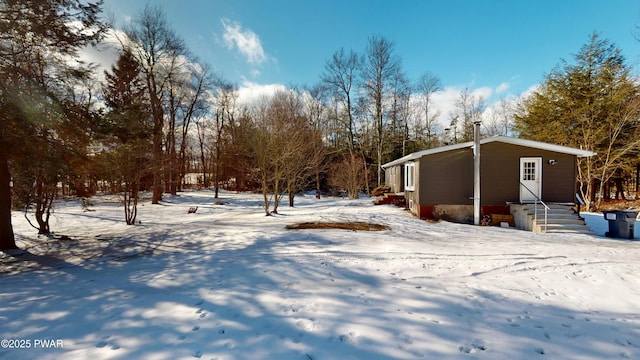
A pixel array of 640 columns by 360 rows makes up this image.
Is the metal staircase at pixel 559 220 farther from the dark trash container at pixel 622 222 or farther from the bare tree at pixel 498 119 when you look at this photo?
the bare tree at pixel 498 119

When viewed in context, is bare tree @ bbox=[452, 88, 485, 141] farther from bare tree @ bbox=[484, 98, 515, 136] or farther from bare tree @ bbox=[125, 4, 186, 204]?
bare tree @ bbox=[125, 4, 186, 204]

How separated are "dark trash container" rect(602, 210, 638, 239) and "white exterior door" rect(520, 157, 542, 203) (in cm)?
247

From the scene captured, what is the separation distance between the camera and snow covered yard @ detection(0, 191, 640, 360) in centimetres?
248

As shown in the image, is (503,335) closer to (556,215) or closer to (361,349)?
(361,349)

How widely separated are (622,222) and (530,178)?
119 inches

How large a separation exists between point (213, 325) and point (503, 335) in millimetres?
3004

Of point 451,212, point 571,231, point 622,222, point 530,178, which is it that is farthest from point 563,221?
point 451,212

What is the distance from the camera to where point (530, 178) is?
10.2 meters

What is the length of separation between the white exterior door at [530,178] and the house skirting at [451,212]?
1.25m

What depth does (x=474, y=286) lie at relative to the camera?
3756 mm

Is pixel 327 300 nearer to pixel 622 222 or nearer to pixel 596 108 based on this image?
pixel 622 222

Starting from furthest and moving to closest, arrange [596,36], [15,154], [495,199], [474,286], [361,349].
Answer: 1. [596,36]
2. [495,199]
3. [15,154]
4. [474,286]
5. [361,349]

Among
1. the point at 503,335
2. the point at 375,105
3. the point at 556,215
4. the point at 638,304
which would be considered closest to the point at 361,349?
the point at 503,335

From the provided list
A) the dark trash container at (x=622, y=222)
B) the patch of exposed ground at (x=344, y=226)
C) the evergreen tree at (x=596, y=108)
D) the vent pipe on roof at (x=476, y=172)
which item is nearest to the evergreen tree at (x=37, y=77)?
the patch of exposed ground at (x=344, y=226)
